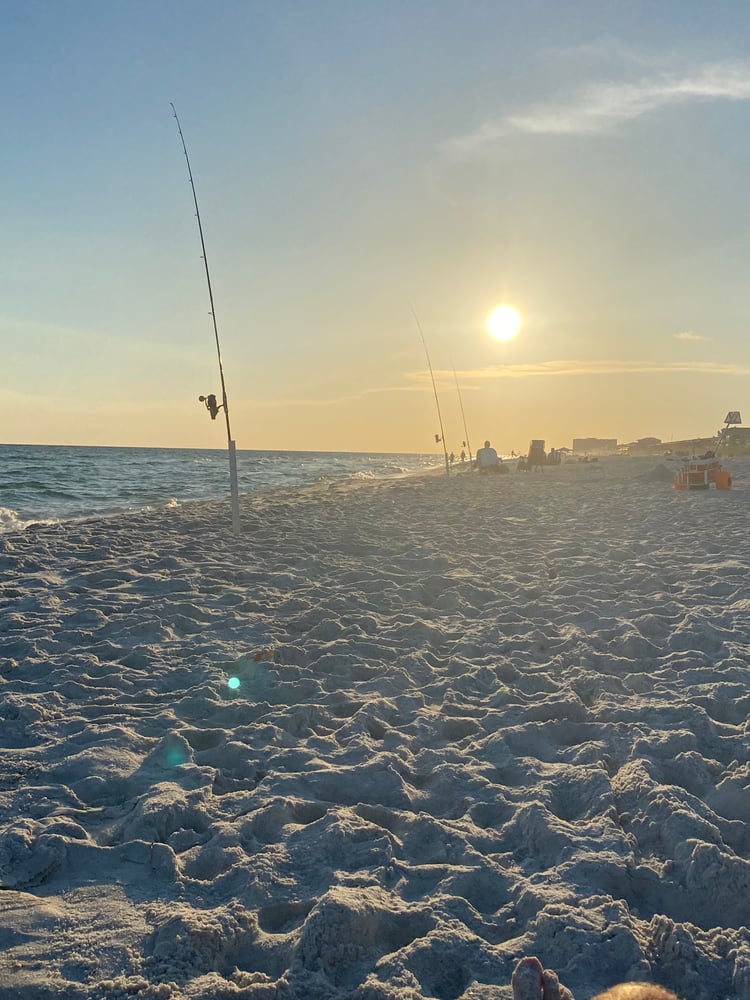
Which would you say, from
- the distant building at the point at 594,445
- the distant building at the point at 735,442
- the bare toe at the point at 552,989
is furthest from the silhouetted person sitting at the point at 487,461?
the distant building at the point at 594,445

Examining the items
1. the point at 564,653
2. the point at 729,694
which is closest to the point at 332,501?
the point at 564,653

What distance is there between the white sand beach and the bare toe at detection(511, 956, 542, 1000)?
6.0 inches

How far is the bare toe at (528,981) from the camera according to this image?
1.66 meters

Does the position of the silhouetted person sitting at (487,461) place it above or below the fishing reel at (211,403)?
below

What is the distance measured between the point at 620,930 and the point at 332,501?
12.8 metres

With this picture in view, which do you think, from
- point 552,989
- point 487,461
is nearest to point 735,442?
point 487,461

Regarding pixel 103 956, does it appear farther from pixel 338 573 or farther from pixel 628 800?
pixel 338 573

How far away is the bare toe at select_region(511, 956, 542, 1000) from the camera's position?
166cm

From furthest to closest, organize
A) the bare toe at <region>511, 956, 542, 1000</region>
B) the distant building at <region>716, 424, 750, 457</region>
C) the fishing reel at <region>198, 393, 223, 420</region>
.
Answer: the distant building at <region>716, 424, 750, 457</region>, the fishing reel at <region>198, 393, 223, 420</region>, the bare toe at <region>511, 956, 542, 1000</region>

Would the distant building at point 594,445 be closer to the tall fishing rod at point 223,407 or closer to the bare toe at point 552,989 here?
the tall fishing rod at point 223,407

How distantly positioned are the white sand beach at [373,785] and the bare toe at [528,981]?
0.15 m

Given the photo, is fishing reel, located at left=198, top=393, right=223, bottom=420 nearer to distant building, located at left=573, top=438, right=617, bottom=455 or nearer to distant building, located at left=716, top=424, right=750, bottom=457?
distant building, located at left=716, top=424, right=750, bottom=457

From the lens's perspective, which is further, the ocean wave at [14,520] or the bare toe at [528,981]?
the ocean wave at [14,520]

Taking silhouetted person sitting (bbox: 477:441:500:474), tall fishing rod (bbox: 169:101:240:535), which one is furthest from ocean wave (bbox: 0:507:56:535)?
silhouetted person sitting (bbox: 477:441:500:474)
